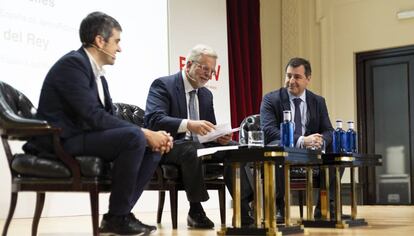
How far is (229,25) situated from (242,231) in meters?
4.42

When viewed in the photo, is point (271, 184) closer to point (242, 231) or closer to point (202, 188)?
point (242, 231)

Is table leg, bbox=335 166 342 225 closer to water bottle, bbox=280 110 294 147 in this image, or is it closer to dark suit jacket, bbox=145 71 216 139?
water bottle, bbox=280 110 294 147

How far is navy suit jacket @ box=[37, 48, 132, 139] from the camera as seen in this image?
2.52m

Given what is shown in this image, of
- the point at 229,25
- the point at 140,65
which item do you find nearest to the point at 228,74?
the point at 229,25

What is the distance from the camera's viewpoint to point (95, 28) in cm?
273

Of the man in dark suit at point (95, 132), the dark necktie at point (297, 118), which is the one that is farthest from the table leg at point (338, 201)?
the man in dark suit at point (95, 132)

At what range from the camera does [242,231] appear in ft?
9.41

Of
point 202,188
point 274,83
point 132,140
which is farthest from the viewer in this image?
point 274,83

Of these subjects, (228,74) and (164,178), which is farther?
(228,74)

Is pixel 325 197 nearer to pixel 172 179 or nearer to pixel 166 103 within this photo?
pixel 172 179

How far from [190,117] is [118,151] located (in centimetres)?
121

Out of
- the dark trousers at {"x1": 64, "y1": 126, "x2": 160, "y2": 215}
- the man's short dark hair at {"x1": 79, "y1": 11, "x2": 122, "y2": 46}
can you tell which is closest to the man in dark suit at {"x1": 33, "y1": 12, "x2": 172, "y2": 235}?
the dark trousers at {"x1": 64, "y1": 126, "x2": 160, "y2": 215}

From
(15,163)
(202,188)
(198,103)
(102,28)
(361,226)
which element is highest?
(102,28)

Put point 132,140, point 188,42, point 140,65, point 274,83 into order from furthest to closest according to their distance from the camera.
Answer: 1. point 274,83
2. point 188,42
3. point 140,65
4. point 132,140
